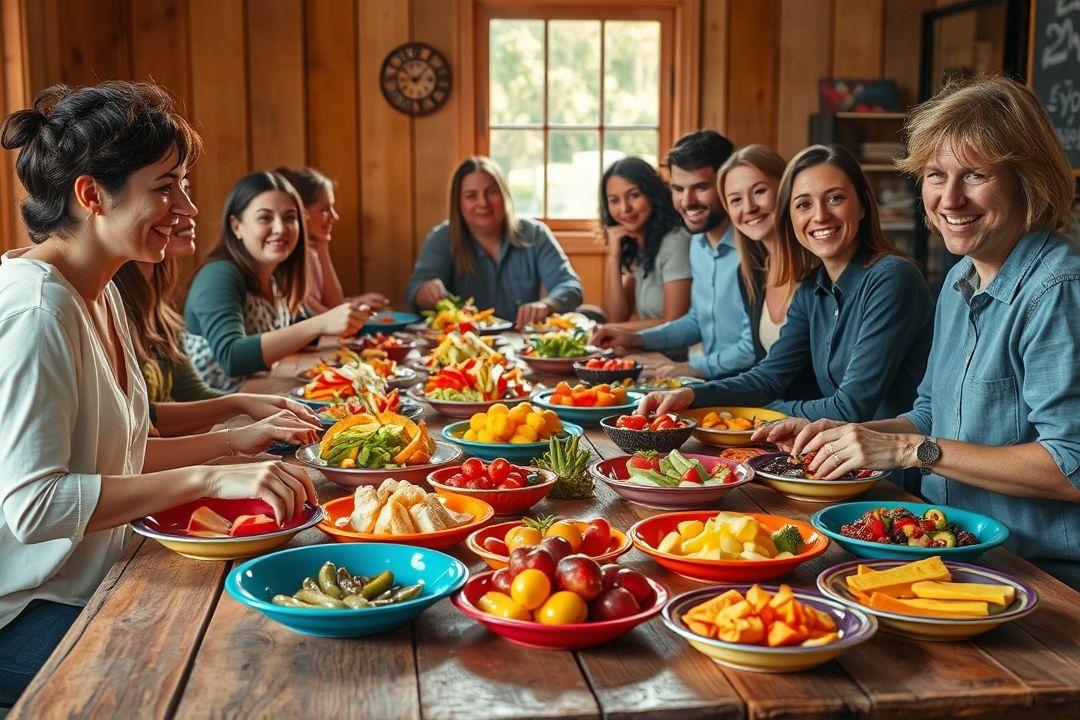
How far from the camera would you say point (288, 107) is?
19.9ft

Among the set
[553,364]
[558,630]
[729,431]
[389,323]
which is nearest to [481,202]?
[389,323]

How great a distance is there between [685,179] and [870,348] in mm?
1735

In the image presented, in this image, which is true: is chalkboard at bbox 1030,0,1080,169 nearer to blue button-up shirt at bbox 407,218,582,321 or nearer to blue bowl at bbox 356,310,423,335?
blue button-up shirt at bbox 407,218,582,321

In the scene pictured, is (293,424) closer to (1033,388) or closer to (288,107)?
(1033,388)

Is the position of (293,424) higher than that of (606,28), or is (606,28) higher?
(606,28)

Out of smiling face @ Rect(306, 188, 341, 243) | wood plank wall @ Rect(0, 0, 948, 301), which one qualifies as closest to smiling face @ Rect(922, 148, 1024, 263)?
smiling face @ Rect(306, 188, 341, 243)

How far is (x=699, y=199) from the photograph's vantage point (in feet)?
13.8

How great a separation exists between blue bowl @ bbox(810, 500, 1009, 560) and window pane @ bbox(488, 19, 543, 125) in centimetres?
481

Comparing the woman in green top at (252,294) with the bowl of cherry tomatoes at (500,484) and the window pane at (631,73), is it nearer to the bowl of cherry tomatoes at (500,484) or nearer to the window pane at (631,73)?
the bowl of cherry tomatoes at (500,484)

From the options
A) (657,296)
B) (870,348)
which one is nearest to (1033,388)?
(870,348)

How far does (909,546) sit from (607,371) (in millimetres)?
1592

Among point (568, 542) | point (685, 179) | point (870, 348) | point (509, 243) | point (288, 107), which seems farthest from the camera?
point (288, 107)

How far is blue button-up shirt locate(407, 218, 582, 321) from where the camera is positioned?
5430 mm

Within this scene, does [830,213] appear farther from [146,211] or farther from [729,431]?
[146,211]
